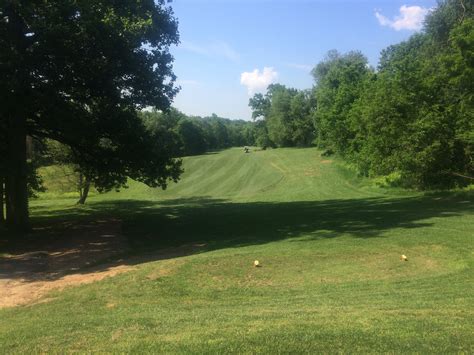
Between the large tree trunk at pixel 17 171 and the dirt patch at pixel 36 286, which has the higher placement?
the large tree trunk at pixel 17 171

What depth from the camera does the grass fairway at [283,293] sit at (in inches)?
242

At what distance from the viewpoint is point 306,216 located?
917 inches

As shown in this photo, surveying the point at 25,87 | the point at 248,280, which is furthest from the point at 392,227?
the point at 25,87

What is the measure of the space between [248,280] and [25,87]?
38.8ft

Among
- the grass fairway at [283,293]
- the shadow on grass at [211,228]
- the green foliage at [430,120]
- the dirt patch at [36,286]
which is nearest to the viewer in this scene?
the grass fairway at [283,293]

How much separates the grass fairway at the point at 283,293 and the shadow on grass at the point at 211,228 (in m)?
0.11

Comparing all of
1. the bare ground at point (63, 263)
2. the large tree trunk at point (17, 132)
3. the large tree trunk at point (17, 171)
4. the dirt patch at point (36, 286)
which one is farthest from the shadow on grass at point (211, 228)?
the large tree trunk at point (17, 132)

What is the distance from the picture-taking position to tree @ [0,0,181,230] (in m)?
16.9

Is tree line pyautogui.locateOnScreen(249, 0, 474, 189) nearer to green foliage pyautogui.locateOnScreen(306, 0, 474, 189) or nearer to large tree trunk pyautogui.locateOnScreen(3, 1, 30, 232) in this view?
green foliage pyautogui.locateOnScreen(306, 0, 474, 189)

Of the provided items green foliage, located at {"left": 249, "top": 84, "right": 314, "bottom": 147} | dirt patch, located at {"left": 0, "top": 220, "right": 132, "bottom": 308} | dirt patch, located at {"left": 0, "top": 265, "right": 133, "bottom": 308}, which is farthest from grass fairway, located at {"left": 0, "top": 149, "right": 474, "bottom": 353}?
green foliage, located at {"left": 249, "top": 84, "right": 314, "bottom": 147}

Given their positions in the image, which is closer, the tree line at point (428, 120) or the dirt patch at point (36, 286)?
the dirt patch at point (36, 286)

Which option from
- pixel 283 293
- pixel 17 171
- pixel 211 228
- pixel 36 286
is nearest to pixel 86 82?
pixel 17 171

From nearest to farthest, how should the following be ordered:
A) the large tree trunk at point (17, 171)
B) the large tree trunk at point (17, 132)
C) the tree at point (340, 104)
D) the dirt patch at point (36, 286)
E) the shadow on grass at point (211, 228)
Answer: the dirt patch at point (36, 286)
the shadow on grass at point (211, 228)
the large tree trunk at point (17, 132)
the large tree trunk at point (17, 171)
the tree at point (340, 104)

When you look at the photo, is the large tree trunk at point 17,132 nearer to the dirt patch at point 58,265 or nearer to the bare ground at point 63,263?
the dirt patch at point 58,265
